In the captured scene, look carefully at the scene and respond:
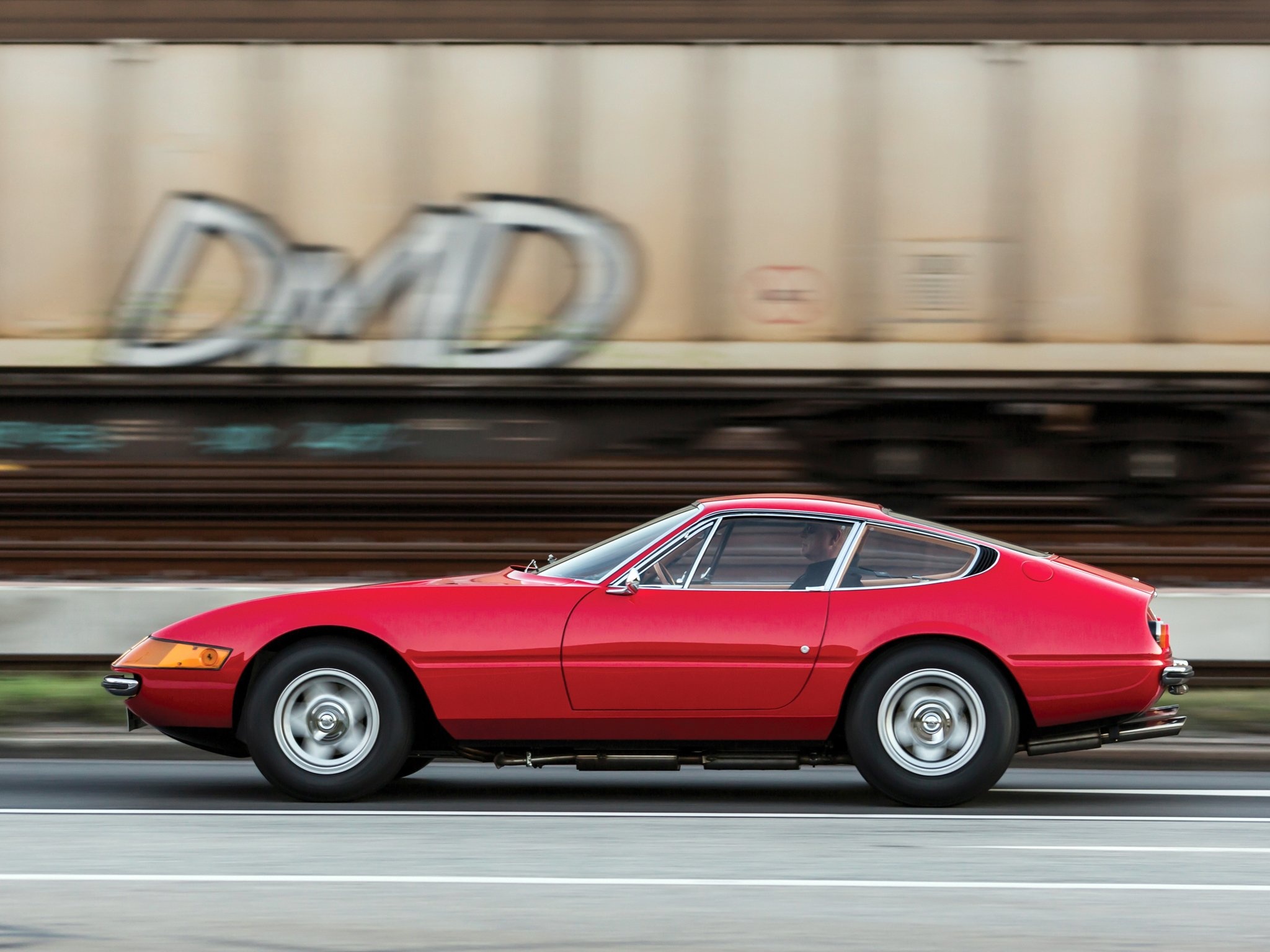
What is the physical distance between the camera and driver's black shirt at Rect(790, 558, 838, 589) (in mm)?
6090

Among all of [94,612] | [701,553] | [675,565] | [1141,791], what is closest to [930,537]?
[701,553]

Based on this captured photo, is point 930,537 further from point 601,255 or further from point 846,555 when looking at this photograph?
point 601,255

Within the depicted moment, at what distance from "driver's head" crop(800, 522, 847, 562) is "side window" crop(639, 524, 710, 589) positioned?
1.27 ft

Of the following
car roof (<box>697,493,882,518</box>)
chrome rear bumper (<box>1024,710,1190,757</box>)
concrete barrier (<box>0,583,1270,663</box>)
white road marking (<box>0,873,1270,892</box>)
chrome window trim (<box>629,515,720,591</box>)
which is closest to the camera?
white road marking (<box>0,873,1270,892</box>)

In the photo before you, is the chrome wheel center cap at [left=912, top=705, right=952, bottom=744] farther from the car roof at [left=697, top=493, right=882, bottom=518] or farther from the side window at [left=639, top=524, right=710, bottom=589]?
the side window at [left=639, top=524, right=710, bottom=589]

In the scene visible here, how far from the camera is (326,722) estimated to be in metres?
5.97

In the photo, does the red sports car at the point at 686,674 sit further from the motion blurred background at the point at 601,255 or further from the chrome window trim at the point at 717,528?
the motion blurred background at the point at 601,255

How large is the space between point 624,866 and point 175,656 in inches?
81.7

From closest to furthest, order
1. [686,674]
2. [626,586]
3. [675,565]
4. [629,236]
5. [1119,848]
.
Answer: [1119,848]
[686,674]
[626,586]
[675,565]
[629,236]

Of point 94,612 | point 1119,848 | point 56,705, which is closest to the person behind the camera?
point 1119,848

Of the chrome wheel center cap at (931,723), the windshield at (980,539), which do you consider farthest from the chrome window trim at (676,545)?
the chrome wheel center cap at (931,723)

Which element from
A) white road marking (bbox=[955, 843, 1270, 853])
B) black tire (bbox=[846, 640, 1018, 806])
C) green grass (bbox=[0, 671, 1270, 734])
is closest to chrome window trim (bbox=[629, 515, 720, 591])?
black tire (bbox=[846, 640, 1018, 806])

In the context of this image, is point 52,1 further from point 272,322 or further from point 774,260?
point 774,260

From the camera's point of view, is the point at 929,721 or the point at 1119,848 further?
the point at 929,721
